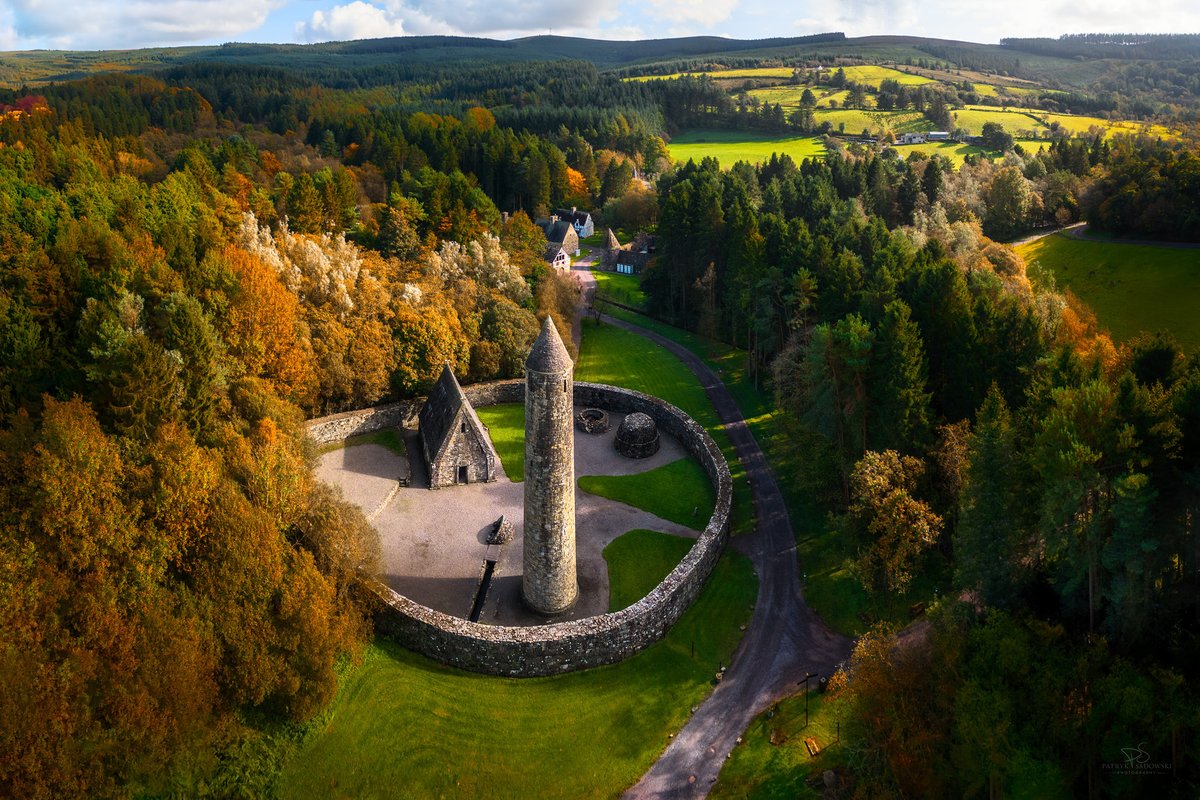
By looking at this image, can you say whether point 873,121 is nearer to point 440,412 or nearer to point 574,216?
point 574,216

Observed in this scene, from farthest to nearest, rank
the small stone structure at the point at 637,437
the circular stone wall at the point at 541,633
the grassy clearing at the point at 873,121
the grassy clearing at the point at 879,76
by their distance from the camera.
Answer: the grassy clearing at the point at 879,76 → the grassy clearing at the point at 873,121 → the small stone structure at the point at 637,437 → the circular stone wall at the point at 541,633

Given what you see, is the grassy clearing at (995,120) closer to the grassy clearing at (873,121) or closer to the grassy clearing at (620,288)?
the grassy clearing at (873,121)

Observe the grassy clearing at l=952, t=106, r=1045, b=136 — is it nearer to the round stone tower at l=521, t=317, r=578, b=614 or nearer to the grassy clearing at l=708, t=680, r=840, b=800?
the round stone tower at l=521, t=317, r=578, b=614

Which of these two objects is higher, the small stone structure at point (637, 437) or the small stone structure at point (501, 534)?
the small stone structure at point (637, 437)

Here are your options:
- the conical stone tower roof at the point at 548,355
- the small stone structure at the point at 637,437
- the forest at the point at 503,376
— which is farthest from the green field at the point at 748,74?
the conical stone tower roof at the point at 548,355

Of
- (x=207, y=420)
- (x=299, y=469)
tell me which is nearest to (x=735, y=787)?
(x=299, y=469)

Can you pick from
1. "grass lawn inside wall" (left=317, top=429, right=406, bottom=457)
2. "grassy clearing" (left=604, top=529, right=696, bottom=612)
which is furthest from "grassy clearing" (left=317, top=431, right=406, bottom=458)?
"grassy clearing" (left=604, top=529, right=696, bottom=612)
